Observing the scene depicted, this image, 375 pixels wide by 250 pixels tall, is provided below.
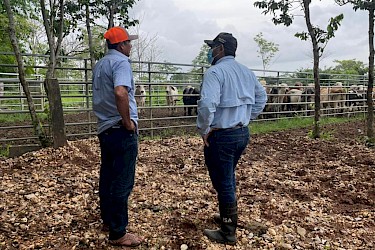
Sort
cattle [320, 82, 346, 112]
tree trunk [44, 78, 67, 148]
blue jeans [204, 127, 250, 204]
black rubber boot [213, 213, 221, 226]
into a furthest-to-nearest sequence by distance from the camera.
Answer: cattle [320, 82, 346, 112], tree trunk [44, 78, 67, 148], black rubber boot [213, 213, 221, 226], blue jeans [204, 127, 250, 204]

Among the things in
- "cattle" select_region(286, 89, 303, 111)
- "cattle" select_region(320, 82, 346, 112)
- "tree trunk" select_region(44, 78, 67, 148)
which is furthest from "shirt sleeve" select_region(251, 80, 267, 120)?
"cattle" select_region(320, 82, 346, 112)

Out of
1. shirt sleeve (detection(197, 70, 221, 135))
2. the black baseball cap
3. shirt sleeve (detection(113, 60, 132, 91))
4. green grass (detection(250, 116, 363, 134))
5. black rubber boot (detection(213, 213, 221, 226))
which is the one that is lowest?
black rubber boot (detection(213, 213, 221, 226))

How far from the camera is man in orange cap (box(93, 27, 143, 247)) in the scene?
259cm

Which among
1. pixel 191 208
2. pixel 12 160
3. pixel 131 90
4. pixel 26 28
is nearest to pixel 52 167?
pixel 12 160

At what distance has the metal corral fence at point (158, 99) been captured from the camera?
7.22m

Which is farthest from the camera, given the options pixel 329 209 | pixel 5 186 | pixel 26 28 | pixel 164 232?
pixel 26 28

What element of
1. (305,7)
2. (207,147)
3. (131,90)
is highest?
(305,7)

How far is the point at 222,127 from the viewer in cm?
274

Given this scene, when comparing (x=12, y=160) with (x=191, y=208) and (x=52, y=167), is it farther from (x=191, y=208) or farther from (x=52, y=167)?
(x=191, y=208)

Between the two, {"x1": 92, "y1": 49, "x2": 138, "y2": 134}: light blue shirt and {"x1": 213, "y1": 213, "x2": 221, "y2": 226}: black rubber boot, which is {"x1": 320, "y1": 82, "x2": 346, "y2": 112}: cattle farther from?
Result: {"x1": 92, "y1": 49, "x2": 138, "y2": 134}: light blue shirt

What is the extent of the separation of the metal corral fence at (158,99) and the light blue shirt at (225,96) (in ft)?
13.7

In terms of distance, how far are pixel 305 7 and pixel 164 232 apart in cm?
596

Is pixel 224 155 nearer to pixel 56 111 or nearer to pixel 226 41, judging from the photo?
pixel 226 41

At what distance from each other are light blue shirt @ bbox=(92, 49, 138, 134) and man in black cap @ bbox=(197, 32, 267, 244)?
531 millimetres
